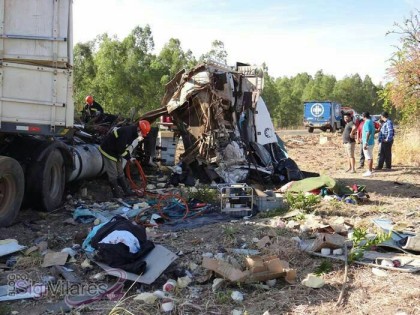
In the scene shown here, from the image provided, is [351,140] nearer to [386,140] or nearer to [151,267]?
[386,140]

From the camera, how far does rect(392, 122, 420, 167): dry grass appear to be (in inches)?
576

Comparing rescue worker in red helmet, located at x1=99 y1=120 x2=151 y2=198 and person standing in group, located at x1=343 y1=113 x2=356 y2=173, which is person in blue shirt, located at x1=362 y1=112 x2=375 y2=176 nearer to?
person standing in group, located at x1=343 y1=113 x2=356 y2=173

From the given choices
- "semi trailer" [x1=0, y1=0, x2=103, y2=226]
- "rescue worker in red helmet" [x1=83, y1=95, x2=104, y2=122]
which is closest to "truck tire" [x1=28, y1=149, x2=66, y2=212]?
"semi trailer" [x1=0, y1=0, x2=103, y2=226]

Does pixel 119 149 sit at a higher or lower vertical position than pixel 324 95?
lower

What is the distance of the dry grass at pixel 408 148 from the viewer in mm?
14641

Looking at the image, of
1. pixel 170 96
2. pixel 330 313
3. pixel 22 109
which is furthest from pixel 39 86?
pixel 170 96

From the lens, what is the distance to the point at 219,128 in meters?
10.5

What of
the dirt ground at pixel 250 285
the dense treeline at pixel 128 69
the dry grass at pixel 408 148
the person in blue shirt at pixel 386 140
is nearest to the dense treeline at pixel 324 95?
the dense treeline at pixel 128 69

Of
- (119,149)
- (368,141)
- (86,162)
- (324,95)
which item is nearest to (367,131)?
(368,141)

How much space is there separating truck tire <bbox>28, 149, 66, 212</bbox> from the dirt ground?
190 mm

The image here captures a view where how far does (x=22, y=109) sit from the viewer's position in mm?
6277

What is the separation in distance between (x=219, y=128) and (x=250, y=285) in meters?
6.40

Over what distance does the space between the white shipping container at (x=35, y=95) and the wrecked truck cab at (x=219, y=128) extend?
429cm

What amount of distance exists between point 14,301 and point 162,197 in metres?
4.47
